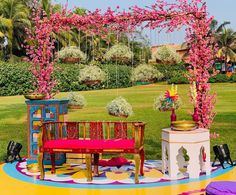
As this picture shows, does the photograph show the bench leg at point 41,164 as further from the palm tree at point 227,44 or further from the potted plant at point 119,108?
the palm tree at point 227,44

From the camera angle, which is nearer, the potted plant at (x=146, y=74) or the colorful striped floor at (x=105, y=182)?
the colorful striped floor at (x=105, y=182)

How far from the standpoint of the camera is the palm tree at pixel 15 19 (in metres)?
42.7

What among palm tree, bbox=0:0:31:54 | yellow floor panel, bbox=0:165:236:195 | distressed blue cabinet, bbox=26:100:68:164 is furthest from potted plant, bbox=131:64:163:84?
palm tree, bbox=0:0:31:54

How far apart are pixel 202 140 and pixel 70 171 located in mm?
2717

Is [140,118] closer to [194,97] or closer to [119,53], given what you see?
[119,53]

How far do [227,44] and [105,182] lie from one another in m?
58.2

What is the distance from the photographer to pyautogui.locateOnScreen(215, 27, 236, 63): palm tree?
62812 millimetres

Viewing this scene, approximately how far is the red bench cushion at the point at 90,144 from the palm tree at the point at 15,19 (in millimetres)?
35222

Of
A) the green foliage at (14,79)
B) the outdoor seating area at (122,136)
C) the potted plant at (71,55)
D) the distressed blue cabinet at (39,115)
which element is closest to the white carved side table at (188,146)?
the outdoor seating area at (122,136)

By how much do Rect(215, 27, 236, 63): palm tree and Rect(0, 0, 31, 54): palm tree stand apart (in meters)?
29.6

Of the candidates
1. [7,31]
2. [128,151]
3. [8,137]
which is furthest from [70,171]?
[7,31]

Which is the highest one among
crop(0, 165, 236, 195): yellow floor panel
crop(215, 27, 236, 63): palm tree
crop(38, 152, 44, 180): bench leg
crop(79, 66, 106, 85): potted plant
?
crop(215, 27, 236, 63): palm tree

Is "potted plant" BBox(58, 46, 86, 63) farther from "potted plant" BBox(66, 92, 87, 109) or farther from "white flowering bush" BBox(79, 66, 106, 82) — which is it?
"potted plant" BBox(66, 92, 87, 109)

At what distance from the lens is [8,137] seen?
52.4ft
